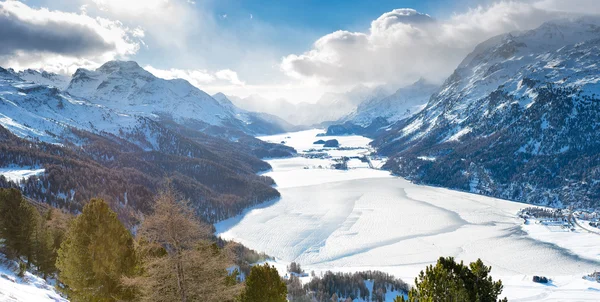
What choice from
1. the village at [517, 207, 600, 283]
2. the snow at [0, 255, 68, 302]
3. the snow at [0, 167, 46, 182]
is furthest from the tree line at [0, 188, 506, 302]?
the village at [517, 207, 600, 283]

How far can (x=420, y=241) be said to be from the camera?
122 metres

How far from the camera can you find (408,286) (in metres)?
81.8

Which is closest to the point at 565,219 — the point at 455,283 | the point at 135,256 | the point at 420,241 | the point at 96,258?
the point at 420,241

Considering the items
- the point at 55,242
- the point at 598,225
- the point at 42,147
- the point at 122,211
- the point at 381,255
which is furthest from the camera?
the point at 42,147

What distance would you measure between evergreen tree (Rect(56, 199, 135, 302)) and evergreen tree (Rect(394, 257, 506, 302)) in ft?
72.2

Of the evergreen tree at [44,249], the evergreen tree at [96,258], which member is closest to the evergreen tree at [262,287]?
the evergreen tree at [96,258]

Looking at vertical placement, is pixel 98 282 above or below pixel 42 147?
below

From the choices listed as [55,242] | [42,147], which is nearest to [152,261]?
[55,242]

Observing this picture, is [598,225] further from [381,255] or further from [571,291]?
[381,255]

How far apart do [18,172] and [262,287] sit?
154156 mm

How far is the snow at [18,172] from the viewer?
131012 mm

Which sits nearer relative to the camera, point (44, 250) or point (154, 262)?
point (154, 262)

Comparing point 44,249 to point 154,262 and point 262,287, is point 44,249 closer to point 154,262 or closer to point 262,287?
point 262,287

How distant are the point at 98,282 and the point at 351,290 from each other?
2529 inches
